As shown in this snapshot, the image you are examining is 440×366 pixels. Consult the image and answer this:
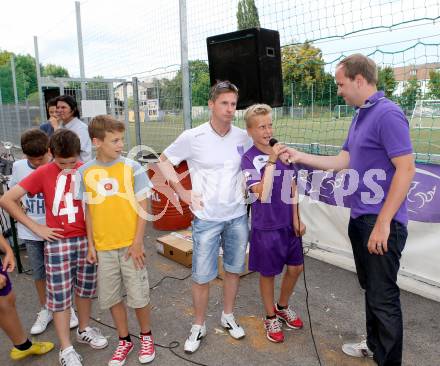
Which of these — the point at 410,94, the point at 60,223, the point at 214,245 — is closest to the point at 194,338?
the point at 214,245

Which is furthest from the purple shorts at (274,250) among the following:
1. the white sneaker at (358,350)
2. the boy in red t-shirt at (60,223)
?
the boy in red t-shirt at (60,223)

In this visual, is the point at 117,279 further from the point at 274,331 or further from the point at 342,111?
the point at 342,111

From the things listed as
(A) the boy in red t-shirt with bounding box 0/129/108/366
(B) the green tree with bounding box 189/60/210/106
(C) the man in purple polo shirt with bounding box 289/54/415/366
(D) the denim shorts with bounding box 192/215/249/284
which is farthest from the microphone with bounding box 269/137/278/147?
(B) the green tree with bounding box 189/60/210/106

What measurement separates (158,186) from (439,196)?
3427mm

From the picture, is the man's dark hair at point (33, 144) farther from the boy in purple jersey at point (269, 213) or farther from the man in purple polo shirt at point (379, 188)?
the man in purple polo shirt at point (379, 188)

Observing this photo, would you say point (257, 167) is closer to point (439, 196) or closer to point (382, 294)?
point (382, 294)

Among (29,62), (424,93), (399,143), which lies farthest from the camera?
Answer: (29,62)

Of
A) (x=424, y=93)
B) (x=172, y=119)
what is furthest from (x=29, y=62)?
(x=424, y=93)

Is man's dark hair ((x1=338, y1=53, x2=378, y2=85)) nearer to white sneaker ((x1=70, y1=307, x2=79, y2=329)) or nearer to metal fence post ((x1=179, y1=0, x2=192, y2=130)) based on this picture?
white sneaker ((x1=70, y1=307, x2=79, y2=329))

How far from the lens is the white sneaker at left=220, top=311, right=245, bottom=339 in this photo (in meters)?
2.90

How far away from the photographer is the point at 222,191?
268 cm

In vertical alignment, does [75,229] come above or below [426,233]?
above

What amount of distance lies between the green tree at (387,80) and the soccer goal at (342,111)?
415 mm

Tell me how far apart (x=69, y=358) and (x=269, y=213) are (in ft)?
5.65
